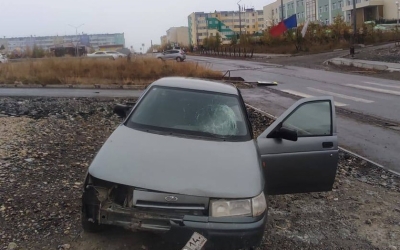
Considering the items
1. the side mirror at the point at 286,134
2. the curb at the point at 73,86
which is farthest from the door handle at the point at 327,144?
the curb at the point at 73,86

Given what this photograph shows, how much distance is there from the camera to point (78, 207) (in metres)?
4.70

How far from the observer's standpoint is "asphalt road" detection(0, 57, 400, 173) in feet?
29.6

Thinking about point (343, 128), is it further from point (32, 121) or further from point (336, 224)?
point (32, 121)

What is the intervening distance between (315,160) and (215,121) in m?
1.26

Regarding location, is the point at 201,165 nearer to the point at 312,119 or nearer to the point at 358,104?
the point at 312,119

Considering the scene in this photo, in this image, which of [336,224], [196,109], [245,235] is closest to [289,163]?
[336,224]

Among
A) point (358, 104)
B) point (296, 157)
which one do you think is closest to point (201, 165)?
point (296, 157)

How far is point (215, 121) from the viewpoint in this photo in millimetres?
4844

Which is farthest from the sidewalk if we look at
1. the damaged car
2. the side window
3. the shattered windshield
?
the shattered windshield

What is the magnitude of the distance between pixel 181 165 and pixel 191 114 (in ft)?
4.03

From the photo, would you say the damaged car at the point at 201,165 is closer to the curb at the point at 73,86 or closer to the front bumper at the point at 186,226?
the front bumper at the point at 186,226

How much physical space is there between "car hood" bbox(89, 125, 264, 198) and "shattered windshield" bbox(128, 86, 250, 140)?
Result: 0.25 m

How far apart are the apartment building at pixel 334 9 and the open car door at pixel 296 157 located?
62.7 metres

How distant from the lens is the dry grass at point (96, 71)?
2169 centimetres
